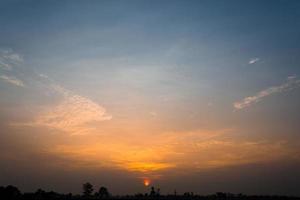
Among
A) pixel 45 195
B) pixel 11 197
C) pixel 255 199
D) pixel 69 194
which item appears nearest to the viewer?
pixel 11 197

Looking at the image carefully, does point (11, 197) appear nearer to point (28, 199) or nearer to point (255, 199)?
point (28, 199)

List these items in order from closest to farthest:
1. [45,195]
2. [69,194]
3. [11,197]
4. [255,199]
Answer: [11,197] → [45,195] → [255,199] → [69,194]

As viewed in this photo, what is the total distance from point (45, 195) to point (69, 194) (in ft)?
152

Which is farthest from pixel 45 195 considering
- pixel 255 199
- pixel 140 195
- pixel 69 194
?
pixel 255 199

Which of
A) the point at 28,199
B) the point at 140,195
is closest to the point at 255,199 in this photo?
the point at 140,195

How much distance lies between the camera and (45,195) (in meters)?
144

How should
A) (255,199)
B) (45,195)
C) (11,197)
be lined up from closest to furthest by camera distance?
(11,197) < (45,195) < (255,199)

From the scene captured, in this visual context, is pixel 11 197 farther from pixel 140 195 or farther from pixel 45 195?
pixel 140 195

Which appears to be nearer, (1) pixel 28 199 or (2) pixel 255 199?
(1) pixel 28 199

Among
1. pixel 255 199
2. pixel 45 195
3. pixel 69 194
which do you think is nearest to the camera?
pixel 45 195

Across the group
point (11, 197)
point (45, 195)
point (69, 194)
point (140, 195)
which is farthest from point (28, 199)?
point (140, 195)

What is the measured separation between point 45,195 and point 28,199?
18.0m

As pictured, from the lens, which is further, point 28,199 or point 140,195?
point 140,195

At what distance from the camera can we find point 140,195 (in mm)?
199500
